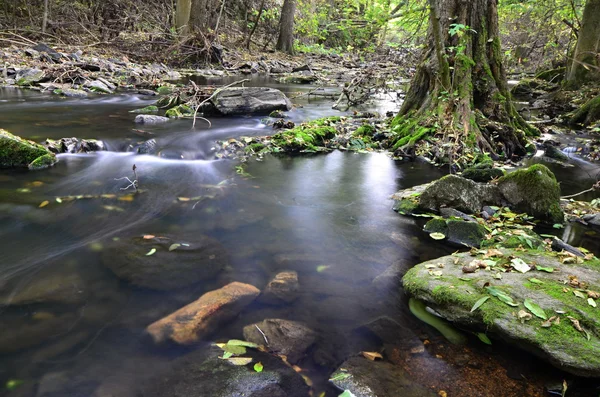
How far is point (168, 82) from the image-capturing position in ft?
54.6

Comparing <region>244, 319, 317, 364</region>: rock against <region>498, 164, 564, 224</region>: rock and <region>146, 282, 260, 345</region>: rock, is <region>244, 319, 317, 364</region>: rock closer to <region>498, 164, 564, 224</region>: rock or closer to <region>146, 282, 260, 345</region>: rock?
<region>146, 282, 260, 345</region>: rock

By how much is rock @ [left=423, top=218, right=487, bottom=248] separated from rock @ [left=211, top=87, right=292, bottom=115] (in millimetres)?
8064

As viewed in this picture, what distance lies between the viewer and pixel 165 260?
4059mm

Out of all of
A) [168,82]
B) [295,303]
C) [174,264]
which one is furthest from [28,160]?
[168,82]

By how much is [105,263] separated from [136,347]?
1374mm

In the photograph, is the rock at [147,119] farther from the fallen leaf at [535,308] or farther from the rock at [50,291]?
the fallen leaf at [535,308]

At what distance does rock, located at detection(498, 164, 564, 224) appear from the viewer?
17.0ft

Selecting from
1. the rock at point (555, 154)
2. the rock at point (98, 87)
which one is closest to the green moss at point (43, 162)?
the rock at point (98, 87)

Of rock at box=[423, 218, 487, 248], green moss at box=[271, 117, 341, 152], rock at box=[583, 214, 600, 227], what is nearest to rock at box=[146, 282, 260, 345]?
rock at box=[423, 218, 487, 248]

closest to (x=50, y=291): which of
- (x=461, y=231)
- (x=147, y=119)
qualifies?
(x=461, y=231)

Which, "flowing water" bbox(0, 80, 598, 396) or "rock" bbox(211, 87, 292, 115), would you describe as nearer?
"flowing water" bbox(0, 80, 598, 396)

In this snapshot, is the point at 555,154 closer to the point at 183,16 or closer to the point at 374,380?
the point at 374,380

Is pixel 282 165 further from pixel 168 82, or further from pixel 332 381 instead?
pixel 168 82

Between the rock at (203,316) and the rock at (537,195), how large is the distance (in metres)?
3.86
